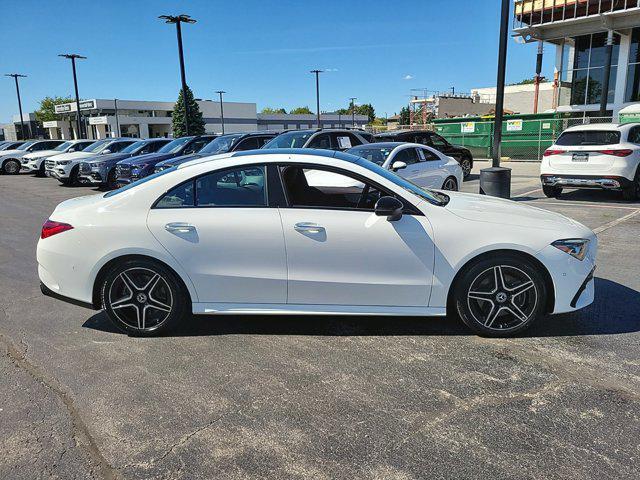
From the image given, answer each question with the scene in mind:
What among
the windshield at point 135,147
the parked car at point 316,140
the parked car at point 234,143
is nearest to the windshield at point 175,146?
the parked car at point 234,143

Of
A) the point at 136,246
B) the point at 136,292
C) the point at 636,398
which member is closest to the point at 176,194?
the point at 136,246

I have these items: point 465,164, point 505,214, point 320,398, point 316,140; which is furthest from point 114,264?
point 465,164

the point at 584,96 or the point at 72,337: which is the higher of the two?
the point at 584,96

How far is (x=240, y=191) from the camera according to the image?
4121mm

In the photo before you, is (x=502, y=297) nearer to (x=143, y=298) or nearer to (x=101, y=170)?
(x=143, y=298)

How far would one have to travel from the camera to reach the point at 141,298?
163 inches

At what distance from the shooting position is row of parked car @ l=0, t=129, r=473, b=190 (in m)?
10.7

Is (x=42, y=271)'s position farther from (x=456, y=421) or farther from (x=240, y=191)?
(x=456, y=421)

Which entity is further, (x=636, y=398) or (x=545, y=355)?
(x=545, y=355)

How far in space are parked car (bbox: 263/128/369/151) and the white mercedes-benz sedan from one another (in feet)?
28.5

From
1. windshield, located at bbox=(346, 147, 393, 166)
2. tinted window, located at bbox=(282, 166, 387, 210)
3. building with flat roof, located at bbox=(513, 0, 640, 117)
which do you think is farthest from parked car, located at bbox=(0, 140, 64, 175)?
building with flat roof, located at bbox=(513, 0, 640, 117)

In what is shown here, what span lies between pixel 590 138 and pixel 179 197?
9798 millimetres

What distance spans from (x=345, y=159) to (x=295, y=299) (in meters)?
1.26

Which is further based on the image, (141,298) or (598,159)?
(598,159)
